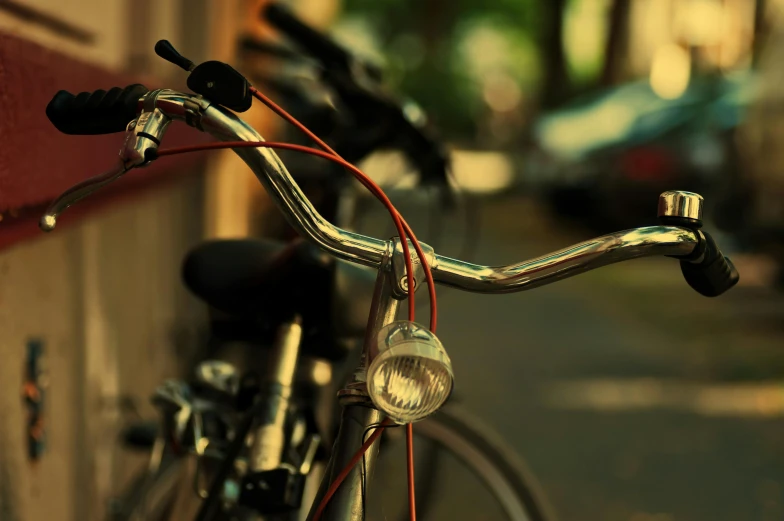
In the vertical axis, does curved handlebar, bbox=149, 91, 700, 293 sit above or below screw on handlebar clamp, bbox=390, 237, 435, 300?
above

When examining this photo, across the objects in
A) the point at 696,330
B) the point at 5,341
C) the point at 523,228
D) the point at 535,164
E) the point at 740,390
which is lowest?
the point at 5,341

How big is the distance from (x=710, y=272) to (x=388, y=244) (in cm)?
45

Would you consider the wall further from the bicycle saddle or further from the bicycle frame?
the bicycle frame

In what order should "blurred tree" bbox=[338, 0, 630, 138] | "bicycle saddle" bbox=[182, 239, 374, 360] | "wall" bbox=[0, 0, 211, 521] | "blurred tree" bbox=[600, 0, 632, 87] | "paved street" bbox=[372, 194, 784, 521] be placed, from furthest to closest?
"blurred tree" bbox=[338, 0, 630, 138], "blurred tree" bbox=[600, 0, 632, 87], "paved street" bbox=[372, 194, 784, 521], "wall" bbox=[0, 0, 211, 521], "bicycle saddle" bbox=[182, 239, 374, 360]

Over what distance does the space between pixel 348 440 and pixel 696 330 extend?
627 centimetres

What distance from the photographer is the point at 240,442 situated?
1.85 metres

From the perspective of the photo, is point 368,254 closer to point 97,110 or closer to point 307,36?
point 97,110

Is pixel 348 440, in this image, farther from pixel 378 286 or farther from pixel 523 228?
pixel 523 228

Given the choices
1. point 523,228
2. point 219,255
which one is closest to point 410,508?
point 219,255

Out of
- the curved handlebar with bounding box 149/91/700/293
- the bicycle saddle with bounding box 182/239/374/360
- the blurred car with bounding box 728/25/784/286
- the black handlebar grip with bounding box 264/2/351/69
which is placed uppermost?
→ the blurred car with bounding box 728/25/784/286

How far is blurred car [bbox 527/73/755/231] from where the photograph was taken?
435 inches

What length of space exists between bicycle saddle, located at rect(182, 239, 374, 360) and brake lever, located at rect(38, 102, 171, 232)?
497 mm

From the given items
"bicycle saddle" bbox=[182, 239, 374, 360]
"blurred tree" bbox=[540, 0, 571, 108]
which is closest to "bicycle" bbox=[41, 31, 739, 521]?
"bicycle saddle" bbox=[182, 239, 374, 360]

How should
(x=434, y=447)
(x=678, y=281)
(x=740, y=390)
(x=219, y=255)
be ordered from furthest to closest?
1. (x=678, y=281)
2. (x=740, y=390)
3. (x=434, y=447)
4. (x=219, y=255)
